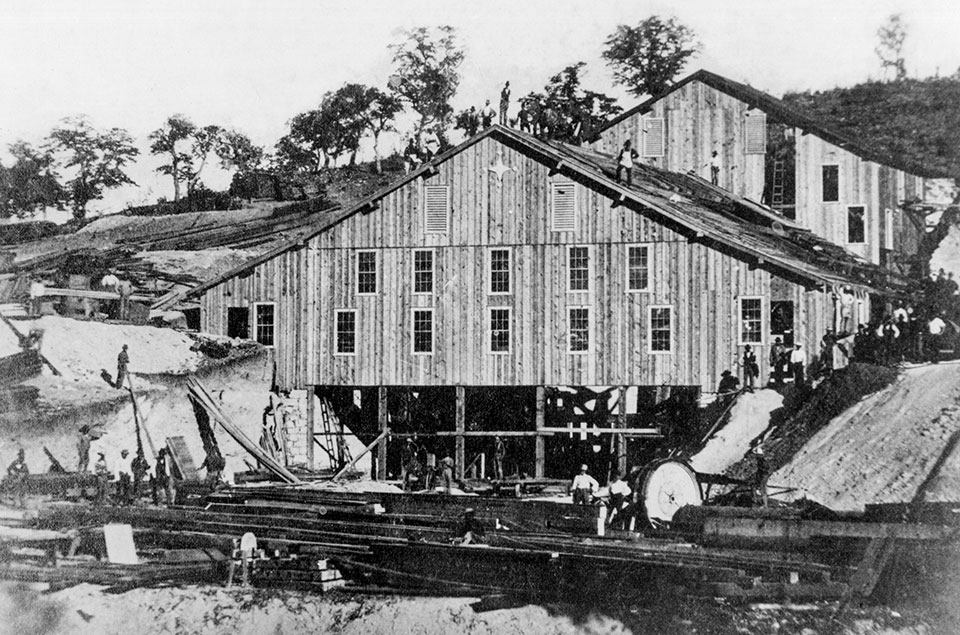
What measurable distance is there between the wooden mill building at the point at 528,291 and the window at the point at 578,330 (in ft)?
0.15

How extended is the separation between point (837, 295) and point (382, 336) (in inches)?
576

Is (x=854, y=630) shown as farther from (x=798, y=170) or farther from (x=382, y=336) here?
(x=798, y=170)

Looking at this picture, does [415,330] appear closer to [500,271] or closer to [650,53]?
[500,271]

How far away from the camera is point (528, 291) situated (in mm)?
33375

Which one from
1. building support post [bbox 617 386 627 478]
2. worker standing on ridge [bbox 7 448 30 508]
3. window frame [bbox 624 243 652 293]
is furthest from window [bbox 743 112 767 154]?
worker standing on ridge [bbox 7 448 30 508]

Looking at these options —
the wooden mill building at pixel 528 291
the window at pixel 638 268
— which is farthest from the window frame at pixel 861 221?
the window at pixel 638 268

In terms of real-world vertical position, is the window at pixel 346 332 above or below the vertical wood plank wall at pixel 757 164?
below

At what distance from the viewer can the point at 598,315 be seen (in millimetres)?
33000

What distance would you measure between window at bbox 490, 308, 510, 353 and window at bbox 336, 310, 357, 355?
476 centimetres

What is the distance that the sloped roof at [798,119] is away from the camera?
41375 millimetres

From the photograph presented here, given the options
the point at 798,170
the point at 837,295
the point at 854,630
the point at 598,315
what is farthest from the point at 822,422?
the point at 798,170

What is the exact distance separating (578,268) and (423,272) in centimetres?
516

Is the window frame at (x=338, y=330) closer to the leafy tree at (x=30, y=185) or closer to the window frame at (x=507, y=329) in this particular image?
the window frame at (x=507, y=329)

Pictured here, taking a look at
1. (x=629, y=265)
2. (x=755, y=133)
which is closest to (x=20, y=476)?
(x=629, y=265)
